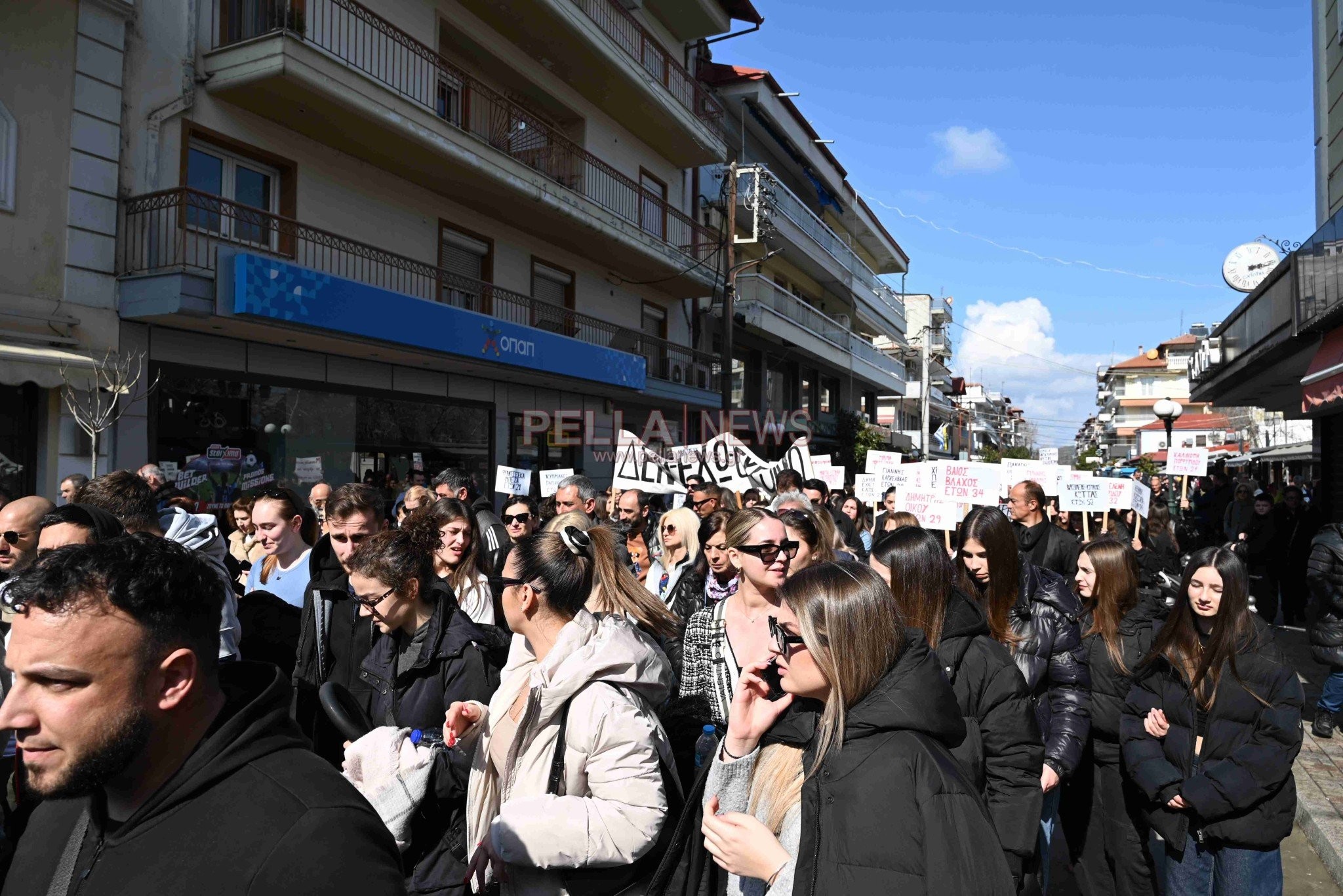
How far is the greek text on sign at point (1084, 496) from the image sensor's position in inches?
408

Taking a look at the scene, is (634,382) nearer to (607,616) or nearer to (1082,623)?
(1082,623)

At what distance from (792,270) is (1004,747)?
94.1 ft

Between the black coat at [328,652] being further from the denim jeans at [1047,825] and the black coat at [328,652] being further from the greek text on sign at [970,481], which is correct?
the greek text on sign at [970,481]

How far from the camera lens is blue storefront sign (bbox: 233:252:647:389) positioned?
10016 mm

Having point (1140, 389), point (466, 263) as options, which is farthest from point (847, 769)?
point (1140, 389)

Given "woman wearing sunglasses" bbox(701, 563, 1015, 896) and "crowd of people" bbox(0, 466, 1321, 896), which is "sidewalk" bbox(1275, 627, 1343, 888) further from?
"woman wearing sunglasses" bbox(701, 563, 1015, 896)

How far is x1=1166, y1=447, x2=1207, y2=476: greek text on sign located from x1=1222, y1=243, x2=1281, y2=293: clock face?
12.1 ft

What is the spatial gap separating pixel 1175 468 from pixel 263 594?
13451mm

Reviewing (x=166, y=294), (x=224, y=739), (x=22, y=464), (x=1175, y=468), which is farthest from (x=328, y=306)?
(x=1175, y=468)

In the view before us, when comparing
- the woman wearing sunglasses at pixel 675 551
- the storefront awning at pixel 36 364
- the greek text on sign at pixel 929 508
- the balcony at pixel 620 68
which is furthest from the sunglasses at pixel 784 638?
the balcony at pixel 620 68

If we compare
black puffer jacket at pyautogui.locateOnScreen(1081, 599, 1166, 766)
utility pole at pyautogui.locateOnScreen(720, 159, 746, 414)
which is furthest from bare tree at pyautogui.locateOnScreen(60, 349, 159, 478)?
utility pole at pyautogui.locateOnScreen(720, 159, 746, 414)

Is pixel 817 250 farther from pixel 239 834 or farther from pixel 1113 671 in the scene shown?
pixel 239 834

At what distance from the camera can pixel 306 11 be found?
11.5m

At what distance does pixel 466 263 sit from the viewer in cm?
1585
